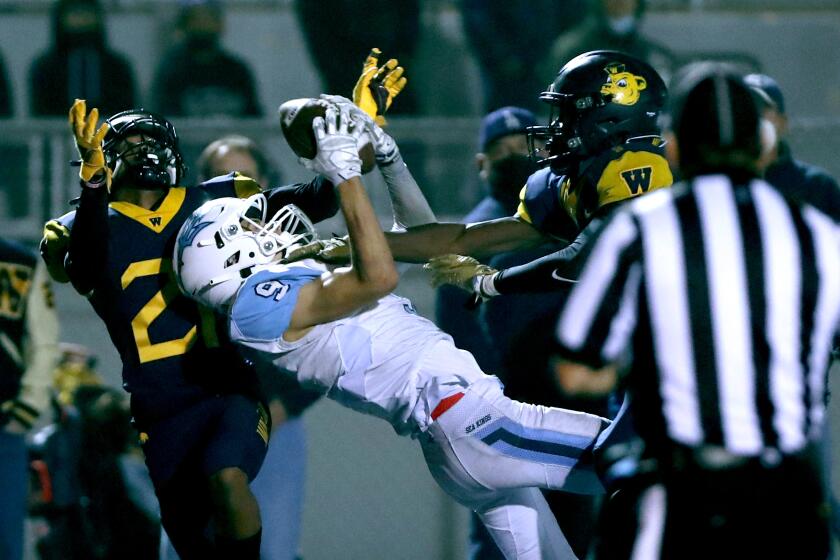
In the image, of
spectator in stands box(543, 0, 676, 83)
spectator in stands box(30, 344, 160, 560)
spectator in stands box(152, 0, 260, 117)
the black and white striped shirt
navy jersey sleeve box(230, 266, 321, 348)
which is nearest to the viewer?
the black and white striped shirt

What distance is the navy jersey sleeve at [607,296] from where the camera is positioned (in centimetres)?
304

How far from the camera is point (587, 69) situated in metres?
4.30

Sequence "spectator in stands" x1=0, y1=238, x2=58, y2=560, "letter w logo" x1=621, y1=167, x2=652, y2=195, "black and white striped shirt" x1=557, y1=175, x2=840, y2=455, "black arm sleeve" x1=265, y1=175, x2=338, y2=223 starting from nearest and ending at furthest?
"black and white striped shirt" x1=557, y1=175, x2=840, y2=455, "letter w logo" x1=621, y1=167, x2=652, y2=195, "black arm sleeve" x1=265, y1=175, x2=338, y2=223, "spectator in stands" x1=0, y1=238, x2=58, y2=560

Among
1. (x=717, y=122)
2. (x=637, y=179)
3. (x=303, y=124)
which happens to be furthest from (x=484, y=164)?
(x=717, y=122)

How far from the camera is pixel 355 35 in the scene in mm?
7445

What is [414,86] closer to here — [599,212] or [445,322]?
[445,322]

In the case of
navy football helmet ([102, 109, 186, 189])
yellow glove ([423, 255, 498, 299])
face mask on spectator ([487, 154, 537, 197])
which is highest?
navy football helmet ([102, 109, 186, 189])

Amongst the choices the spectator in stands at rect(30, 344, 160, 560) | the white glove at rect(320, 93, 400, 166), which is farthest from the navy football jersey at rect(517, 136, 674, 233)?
the spectator in stands at rect(30, 344, 160, 560)

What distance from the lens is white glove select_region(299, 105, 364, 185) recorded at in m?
3.87

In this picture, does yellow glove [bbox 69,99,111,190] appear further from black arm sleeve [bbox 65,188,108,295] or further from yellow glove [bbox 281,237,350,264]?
yellow glove [bbox 281,237,350,264]

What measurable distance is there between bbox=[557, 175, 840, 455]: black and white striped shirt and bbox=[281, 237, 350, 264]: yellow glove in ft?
4.15

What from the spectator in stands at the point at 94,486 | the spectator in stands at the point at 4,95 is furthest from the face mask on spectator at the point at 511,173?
the spectator in stands at the point at 4,95

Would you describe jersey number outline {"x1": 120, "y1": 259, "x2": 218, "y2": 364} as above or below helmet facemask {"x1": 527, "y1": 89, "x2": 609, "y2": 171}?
below

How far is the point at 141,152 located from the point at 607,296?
2.10 meters
